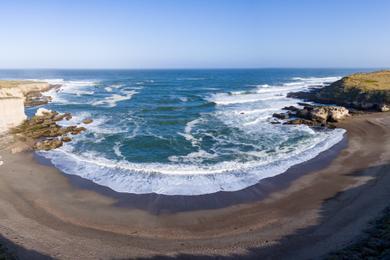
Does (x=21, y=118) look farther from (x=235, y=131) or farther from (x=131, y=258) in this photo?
(x=131, y=258)

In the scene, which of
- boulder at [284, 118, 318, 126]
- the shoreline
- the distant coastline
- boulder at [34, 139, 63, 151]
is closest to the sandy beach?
the distant coastline

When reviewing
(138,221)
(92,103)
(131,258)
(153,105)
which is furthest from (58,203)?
(92,103)

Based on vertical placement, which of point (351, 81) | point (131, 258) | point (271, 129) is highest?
point (351, 81)

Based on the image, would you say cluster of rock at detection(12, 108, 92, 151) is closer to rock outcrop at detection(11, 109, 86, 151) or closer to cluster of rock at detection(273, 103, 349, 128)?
rock outcrop at detection(11, 109, 86, 151)

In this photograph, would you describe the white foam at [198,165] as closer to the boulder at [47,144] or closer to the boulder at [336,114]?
the boulder at [47,144]

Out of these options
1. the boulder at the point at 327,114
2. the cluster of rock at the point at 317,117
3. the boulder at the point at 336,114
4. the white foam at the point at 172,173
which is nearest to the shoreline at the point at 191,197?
the white foam at the point at 172,173

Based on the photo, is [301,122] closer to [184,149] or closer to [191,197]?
[184,149]
